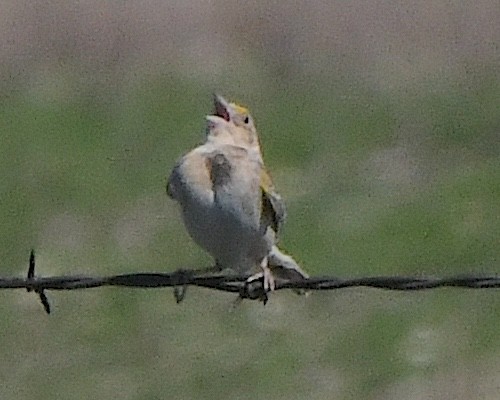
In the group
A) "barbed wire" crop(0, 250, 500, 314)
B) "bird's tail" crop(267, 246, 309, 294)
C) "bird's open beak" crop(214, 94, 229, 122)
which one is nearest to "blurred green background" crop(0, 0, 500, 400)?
"bird's open beak" crop(214, 94, 229, 122)

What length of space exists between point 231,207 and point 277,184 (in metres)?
6.75

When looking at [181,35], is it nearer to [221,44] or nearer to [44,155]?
[221,44]

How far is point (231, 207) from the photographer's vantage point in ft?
27.8

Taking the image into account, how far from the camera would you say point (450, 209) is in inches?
580

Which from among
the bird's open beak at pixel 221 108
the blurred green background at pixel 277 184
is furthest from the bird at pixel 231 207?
the blurred green background at pixel 277 184

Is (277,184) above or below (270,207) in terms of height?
below

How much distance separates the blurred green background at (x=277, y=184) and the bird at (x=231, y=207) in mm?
2968

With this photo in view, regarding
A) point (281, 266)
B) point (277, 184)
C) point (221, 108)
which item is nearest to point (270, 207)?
point (281, 266)

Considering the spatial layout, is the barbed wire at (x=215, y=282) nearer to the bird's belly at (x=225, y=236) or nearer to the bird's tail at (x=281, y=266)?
the bird's belly at (x=225, y=236)

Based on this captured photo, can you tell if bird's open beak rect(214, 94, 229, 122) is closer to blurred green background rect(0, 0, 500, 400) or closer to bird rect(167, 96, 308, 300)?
bird rect(167, 96, 308, 300)

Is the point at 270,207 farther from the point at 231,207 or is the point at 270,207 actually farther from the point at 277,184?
the point at 277,184

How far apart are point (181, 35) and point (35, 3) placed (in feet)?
4.60

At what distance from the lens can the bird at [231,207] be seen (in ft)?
27.7

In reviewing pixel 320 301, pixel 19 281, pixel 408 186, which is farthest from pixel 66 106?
pixel 19 281
